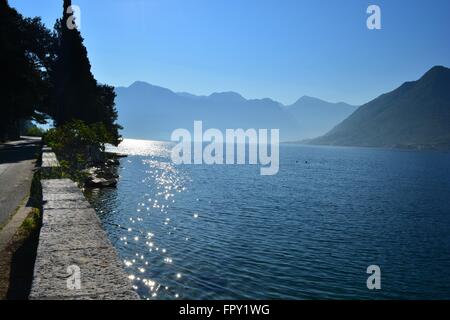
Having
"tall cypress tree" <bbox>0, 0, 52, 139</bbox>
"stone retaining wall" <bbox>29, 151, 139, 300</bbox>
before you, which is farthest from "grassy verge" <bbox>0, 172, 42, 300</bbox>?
"tall cypress tree" <bbox>0, 0, 52, 139</bbox>

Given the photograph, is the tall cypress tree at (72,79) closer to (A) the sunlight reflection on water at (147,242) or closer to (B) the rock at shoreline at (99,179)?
(B) the rock at shoreline at (99,179)

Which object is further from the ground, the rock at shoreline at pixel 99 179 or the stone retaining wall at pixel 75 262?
the stone retaining wall at pixel 75 262

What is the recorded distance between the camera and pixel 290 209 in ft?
129

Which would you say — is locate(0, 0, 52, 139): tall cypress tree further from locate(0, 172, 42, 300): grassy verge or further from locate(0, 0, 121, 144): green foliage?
locate(0, 172, 42, 300): grassy verge

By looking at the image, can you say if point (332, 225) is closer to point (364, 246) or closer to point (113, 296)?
point (364, 246)

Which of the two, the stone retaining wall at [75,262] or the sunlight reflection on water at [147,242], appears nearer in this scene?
the stone retaining wall at [75,262]

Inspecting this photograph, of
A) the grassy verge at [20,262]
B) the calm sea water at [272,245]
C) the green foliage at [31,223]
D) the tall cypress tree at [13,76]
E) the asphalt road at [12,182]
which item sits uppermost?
the tall cypress tree at [13,76]

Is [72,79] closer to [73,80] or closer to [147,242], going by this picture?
[73,80]

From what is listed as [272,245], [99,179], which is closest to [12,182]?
[99,179]

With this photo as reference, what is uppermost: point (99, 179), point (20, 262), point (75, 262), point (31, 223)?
point (75, 262)

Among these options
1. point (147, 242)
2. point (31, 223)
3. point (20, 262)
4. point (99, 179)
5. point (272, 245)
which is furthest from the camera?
point (99, 179)

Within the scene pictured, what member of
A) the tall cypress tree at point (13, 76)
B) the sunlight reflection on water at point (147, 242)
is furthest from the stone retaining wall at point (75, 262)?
the tall cypress tree at point (13, 76)

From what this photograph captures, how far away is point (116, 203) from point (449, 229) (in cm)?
3230
